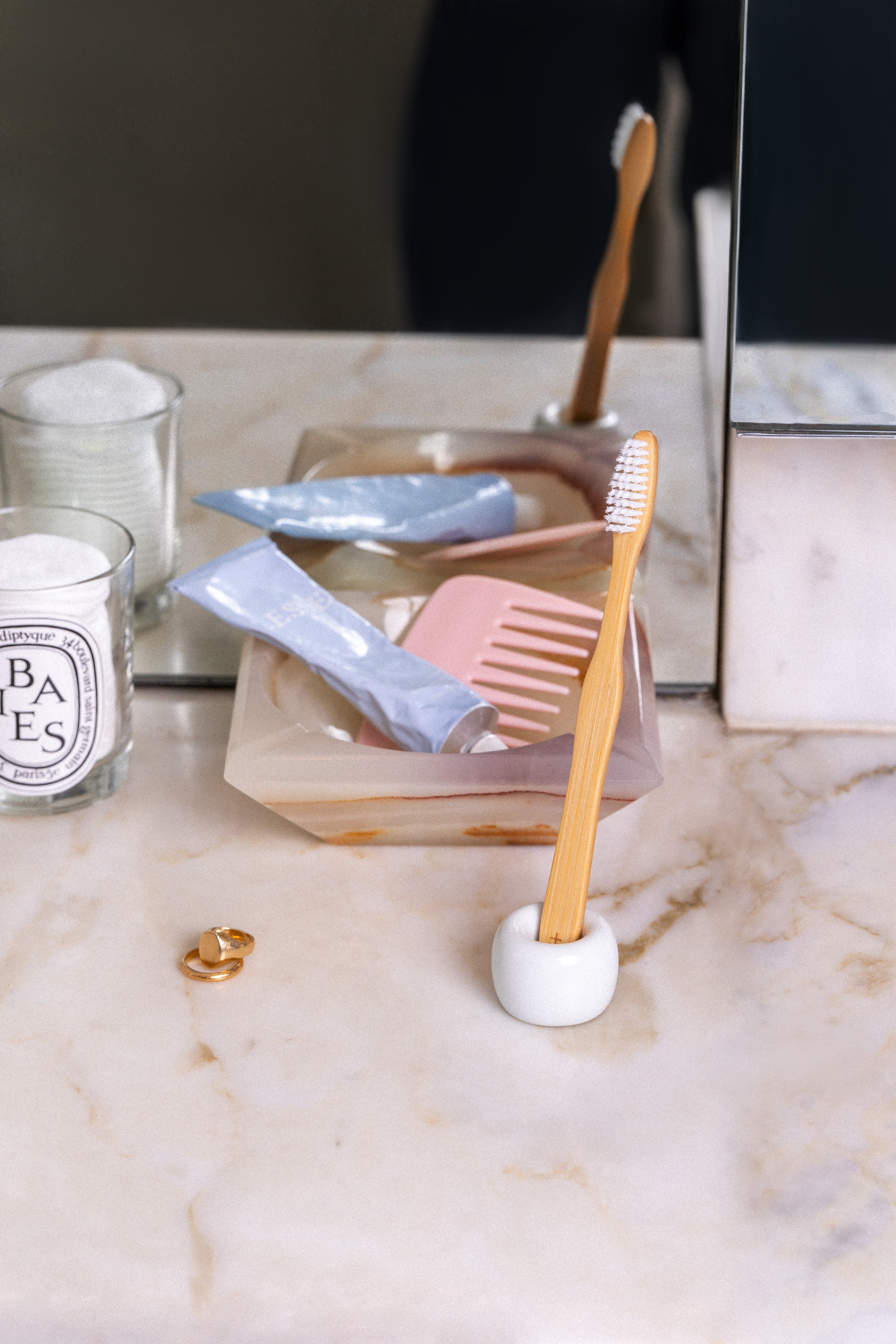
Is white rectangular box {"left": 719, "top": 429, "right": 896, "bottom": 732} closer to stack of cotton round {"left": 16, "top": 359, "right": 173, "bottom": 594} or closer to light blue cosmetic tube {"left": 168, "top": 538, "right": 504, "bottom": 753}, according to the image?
light blue cosmetic tube {"left": 168, "top": 538, "right": 504, "bottom": 753}

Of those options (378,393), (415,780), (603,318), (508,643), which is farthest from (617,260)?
(415,780)

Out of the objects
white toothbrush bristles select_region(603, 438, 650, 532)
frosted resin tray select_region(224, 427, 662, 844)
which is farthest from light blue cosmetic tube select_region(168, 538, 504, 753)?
white toothbrush bristles select_region(603, 438, 650, 532)

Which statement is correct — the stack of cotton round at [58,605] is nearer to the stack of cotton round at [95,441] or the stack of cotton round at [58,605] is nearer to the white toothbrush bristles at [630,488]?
the stack of cotton round at [95,441]

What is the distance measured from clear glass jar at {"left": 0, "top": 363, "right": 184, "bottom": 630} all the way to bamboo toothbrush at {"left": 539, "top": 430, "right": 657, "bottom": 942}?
257 mm

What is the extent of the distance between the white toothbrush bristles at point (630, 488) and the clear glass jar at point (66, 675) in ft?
0.61

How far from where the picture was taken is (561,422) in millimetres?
715

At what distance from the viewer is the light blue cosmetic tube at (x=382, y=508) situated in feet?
1.92

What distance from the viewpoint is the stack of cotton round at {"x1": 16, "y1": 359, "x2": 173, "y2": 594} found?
1.86 feet

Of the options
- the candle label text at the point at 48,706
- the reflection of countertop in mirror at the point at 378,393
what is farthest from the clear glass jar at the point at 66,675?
the reflection of countertop in mirror at the point at 378,393

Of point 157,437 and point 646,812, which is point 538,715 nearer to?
point 646,812

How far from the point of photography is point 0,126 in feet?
1.97

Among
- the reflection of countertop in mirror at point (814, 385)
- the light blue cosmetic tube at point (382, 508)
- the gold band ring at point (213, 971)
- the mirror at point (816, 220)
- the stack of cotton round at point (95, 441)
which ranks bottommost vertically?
the gold band ring at point (213, 971)

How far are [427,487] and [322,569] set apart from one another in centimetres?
6

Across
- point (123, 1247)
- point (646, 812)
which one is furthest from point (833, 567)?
point (123, 1247)
